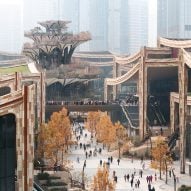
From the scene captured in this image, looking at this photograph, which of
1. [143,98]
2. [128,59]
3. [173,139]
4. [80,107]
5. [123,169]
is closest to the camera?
[123,169]

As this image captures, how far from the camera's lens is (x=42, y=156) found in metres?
46.9

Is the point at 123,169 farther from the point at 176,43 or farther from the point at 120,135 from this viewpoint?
the point at 176,43

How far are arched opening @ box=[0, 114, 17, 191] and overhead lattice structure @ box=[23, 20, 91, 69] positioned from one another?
62873 millimetres

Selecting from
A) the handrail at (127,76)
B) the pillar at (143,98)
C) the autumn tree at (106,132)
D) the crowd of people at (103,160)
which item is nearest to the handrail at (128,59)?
the handrail at (127,76)

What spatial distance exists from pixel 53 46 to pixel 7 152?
65.1 metres

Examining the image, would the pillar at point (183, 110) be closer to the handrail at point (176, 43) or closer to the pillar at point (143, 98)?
the pillar at point (143, 98)

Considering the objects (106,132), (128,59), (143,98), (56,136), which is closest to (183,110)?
(56,136)

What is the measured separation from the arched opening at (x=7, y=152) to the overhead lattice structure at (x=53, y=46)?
62873 mm

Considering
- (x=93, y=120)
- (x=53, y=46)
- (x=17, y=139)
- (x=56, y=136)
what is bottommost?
(x=93, y=120)

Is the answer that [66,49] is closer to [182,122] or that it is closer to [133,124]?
[133,124]

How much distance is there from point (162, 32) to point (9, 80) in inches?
6472

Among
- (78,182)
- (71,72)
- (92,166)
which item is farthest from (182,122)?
(71,72)

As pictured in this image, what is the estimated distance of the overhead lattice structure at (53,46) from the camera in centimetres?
8669

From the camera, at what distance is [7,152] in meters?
23.1
